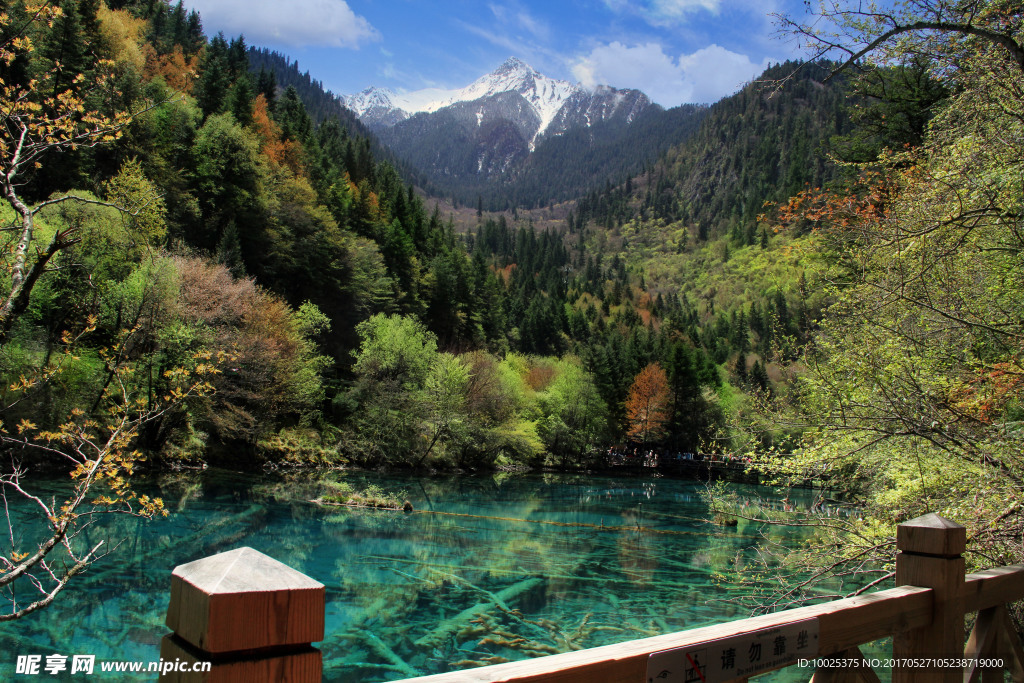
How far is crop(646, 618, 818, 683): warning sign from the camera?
5.65ft

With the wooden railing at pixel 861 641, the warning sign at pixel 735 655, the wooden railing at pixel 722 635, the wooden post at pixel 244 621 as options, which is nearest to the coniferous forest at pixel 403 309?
the wooden railing at pixel 861 641

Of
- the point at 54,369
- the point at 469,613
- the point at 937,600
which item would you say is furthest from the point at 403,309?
the point at 937,600

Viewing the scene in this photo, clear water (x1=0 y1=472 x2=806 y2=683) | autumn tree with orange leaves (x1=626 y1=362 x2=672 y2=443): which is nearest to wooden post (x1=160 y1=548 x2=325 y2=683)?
clear water (x1=0 y1=472 x2=806 y2=683)

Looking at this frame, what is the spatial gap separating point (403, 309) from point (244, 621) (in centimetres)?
5685

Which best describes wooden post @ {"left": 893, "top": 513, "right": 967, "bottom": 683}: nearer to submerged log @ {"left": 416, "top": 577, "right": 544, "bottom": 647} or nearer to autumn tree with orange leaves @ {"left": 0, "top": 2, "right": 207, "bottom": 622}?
autumn tree with orange leaves @ {"left": 0, "top": 2, "right": 207, "bottom": 622}

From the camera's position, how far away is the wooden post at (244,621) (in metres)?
1.12

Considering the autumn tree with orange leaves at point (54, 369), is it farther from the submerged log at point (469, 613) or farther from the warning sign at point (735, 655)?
the submerged log at point (469, 613)

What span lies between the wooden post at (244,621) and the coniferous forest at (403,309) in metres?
5.05

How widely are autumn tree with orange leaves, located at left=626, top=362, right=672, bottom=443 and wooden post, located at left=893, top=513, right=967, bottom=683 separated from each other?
58562mm

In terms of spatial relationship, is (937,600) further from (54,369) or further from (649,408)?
(649,408)

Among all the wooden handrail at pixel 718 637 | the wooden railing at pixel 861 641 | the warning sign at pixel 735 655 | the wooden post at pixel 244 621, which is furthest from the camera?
the warning sign at pixel 735 655

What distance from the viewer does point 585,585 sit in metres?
17.0

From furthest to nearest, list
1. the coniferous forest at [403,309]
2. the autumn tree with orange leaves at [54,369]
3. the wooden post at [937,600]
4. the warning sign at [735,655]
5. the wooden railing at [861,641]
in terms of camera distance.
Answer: the coniferous forest at [403,309]
the autumn tree with orange leaves at [54,369]
the wooden post at [937,600]
the warning sign at [735,655]
the wooden railing at [861,641]

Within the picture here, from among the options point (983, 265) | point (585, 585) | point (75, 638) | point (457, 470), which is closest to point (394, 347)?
point (457, 470)
